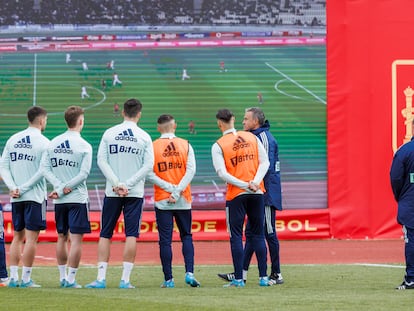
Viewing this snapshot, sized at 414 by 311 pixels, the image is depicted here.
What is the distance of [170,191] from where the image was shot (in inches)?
476

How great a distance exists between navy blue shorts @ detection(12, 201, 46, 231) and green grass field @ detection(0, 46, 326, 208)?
743 centimetres

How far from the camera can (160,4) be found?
19.6 metres

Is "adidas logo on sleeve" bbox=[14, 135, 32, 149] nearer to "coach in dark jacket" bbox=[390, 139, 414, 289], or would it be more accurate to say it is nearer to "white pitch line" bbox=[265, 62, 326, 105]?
"coach in dark jacket" bbox=[390, 139, 414, 289]

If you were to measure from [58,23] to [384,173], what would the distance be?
6.79 m

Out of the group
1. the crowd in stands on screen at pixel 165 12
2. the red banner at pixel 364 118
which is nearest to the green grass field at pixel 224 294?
the red banner at pixel 364 118

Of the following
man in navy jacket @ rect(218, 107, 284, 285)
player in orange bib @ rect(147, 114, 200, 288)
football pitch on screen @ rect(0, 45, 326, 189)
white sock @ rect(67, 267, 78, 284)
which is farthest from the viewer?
football pitch on screen @ rect(0, 45, 326, 189)

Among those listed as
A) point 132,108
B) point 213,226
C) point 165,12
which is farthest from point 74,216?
point 165,12

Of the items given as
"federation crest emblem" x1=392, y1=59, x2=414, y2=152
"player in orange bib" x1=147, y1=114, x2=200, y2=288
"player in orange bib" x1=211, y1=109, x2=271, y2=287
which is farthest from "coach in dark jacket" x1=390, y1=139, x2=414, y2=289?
"federation crest emblem" x1=392, y1=59, x2=414, y2=152

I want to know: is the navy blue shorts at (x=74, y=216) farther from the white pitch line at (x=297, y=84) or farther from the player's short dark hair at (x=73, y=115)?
the white pitch line at (x=297, y=84)

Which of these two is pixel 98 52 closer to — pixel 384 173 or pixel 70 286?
pixel 384 173

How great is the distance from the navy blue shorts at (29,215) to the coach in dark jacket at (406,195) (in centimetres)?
405

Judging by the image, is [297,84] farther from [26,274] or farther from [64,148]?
[26,274]

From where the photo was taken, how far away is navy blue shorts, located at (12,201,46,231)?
12.0 meters

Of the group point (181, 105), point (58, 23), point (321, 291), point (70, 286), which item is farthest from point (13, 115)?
point (321, 291)
